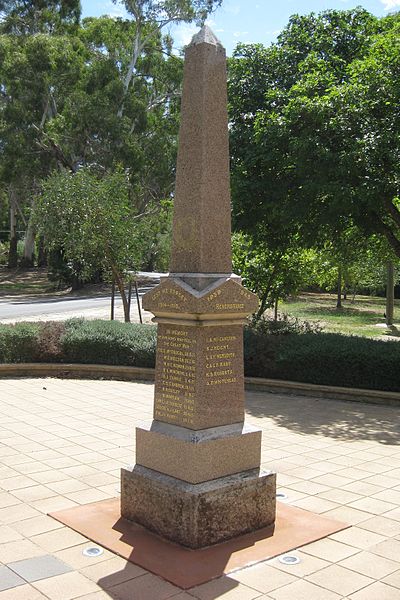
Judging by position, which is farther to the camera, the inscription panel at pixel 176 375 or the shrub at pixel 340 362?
the shrub at pixel 340 362

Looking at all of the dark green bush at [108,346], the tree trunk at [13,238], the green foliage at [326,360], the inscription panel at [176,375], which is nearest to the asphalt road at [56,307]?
the dark green bush at [108,346]

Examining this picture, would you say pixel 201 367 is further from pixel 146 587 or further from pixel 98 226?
pixel 98 226

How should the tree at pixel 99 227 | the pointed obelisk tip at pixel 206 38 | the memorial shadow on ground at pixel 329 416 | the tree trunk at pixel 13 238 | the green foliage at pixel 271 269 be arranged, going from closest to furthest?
the pointed obelisk tip at pixel 206 38 < the memorial shadow on ground at pixel 329 416 < the green foliage at pixel 271 269 < the tree at pixel 99 227 < the tree trunk at pixel 13 238

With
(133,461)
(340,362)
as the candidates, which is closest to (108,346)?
(340,362)

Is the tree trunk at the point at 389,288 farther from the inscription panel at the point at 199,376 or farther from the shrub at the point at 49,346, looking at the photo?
the inscription panel at the point at 199,376

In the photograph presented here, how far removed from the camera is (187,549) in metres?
5.25

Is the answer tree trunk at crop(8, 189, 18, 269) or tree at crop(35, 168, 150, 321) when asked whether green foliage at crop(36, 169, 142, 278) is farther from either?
tree trunk at crop(8, 189, 18, 269)

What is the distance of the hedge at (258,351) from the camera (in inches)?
476

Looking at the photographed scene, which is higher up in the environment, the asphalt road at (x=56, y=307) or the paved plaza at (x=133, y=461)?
the asphalt road at (x=56, y=307)

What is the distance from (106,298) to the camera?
37000 millimetres

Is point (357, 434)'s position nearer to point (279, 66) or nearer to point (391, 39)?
point (391, 39)

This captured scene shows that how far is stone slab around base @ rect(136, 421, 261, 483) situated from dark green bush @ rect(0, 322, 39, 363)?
29.9ft

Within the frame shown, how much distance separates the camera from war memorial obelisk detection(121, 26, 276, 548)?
5.42 m

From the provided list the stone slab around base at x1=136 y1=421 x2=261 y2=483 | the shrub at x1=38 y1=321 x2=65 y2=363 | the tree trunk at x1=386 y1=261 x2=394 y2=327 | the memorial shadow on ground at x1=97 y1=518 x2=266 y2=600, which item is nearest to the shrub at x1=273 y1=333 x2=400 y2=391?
the shrub at x1=38 y1=321 x2=65 y2=363
